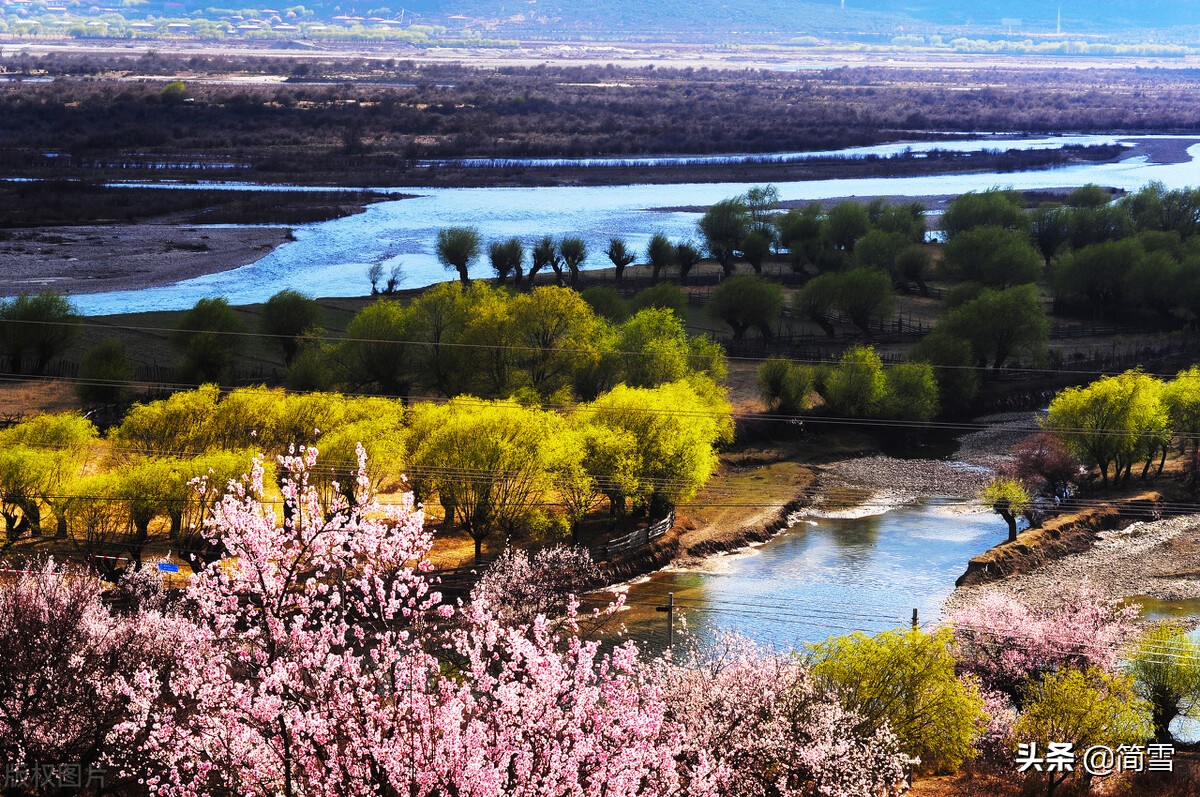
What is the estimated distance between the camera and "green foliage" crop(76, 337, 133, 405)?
53.6m

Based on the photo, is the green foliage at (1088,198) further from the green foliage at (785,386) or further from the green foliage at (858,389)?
the green foliage at (785,386)

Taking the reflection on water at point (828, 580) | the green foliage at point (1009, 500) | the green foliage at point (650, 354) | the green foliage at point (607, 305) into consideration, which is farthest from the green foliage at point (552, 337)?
the green foliage at point (1009, 500)

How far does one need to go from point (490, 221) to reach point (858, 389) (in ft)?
173

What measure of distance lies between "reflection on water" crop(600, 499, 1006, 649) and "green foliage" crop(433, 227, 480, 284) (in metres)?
40.8

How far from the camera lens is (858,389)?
2272 inches

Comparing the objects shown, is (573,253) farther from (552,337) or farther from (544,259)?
(552,337)

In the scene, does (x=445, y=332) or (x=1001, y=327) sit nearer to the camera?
(x=445, y=332)

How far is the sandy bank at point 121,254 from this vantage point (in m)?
79.4

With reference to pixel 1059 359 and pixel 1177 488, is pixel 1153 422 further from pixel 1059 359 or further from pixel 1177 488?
pixel 1059 359

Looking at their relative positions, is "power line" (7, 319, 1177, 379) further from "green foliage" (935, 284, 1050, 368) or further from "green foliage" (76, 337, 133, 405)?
"green foliage" (76, 337, 133, 405)

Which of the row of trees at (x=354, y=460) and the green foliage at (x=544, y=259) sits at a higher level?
the green foliage at (x=544, y=259)

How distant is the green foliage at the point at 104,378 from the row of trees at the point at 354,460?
8746 mm

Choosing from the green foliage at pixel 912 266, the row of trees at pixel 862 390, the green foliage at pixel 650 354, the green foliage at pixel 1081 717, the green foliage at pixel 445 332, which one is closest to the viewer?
the green foliage at pixel 1081 717

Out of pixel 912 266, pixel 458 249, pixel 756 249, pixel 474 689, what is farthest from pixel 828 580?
pixel 756 249
